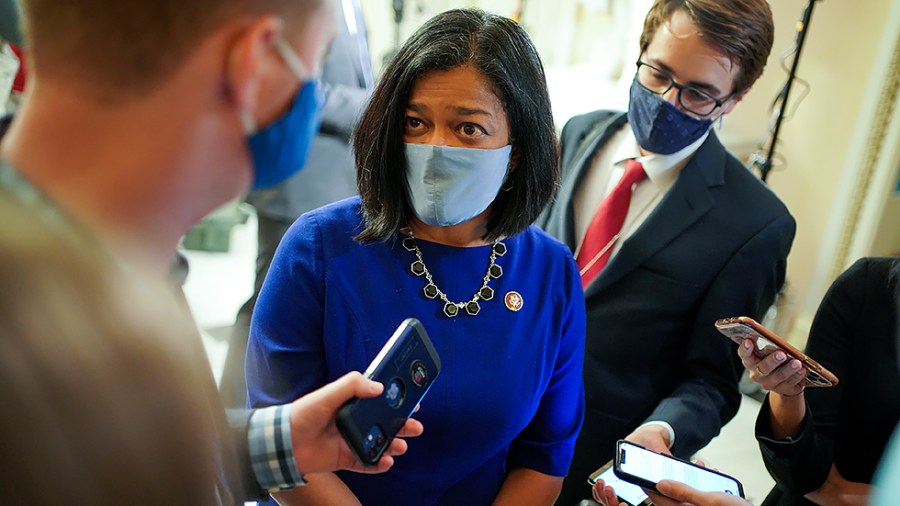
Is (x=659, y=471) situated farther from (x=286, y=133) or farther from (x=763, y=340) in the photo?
(x=286, y=133)

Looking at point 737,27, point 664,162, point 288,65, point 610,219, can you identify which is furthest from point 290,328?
point 737,27

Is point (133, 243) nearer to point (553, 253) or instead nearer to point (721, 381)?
point (553, 253)

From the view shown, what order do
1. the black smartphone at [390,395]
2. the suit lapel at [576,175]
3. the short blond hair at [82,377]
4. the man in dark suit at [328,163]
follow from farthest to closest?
the man in dark suit at [328,163] → the suit lapel at [576,175] → the black smartphone at [390,395] → the short blond hair at [82,377]

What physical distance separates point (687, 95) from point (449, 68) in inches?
24.7

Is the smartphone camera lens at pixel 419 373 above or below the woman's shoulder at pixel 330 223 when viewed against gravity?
below

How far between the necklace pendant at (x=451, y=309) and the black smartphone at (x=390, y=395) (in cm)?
14

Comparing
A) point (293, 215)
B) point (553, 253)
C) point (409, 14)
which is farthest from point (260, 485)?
point (409, 14)

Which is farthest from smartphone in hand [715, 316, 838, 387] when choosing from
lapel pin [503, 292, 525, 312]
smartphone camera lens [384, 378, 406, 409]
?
smartphone camera lens [384, 378, 406, 409]

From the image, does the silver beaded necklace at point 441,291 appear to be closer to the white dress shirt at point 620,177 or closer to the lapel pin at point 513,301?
the lapel pin at point 513,301

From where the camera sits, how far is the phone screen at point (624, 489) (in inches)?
53.3

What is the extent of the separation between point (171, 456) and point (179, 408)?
39mm

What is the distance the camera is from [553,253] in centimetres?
130

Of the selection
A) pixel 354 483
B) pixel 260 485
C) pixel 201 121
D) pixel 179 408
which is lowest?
pixel 354 483

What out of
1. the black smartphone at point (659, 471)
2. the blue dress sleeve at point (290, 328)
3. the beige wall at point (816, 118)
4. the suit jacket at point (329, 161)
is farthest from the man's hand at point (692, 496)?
the beige wall at point (816, 118)
